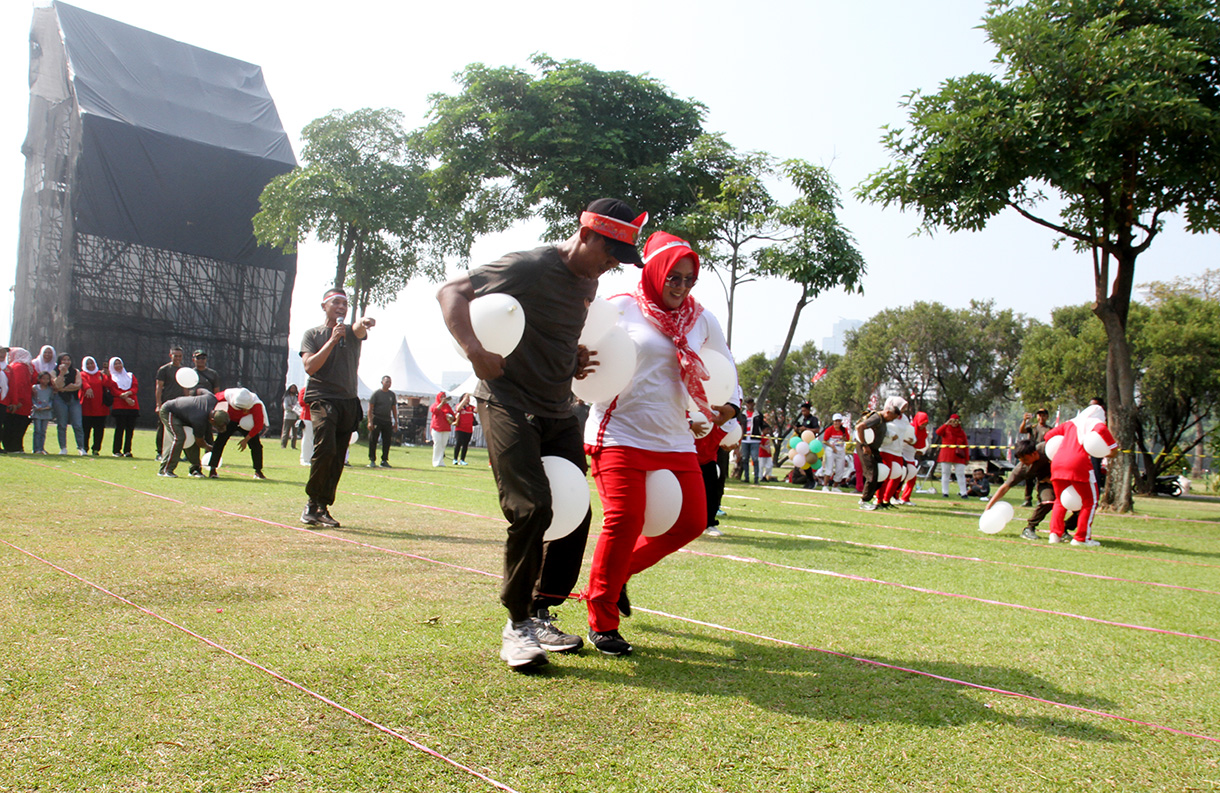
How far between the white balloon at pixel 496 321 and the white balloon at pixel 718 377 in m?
1.18

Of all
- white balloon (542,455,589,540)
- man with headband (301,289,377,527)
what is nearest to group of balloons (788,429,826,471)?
man with headband (301,289,377,527)

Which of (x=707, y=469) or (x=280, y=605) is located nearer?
(x=280, y=605)

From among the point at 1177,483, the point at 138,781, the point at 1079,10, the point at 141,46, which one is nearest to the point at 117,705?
the point at 138,781

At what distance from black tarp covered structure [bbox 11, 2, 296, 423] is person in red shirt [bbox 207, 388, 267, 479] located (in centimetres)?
2597

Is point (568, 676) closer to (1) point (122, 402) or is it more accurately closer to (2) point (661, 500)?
(2) point (661, 500)

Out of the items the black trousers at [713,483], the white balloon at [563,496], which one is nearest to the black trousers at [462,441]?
the black trousers at [713,483]

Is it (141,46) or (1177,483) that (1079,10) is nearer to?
(1177,483)

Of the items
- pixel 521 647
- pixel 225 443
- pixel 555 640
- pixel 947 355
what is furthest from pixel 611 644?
pixel 947 355

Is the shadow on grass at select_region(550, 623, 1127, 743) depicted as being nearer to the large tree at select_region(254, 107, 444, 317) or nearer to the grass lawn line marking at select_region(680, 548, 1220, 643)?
the grass lawn line marking at select_region(680, 548, 1220, 643)

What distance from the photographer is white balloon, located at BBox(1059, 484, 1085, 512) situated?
9.38m

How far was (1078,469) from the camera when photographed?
30.4 ft

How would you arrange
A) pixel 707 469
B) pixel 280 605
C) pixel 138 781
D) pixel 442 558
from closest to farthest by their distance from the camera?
1. pixel 138 781
2. pixel 280 605
3. pixel 442 558
4. pixel 707 469

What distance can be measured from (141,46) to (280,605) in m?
42.7

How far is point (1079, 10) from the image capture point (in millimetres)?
14602
